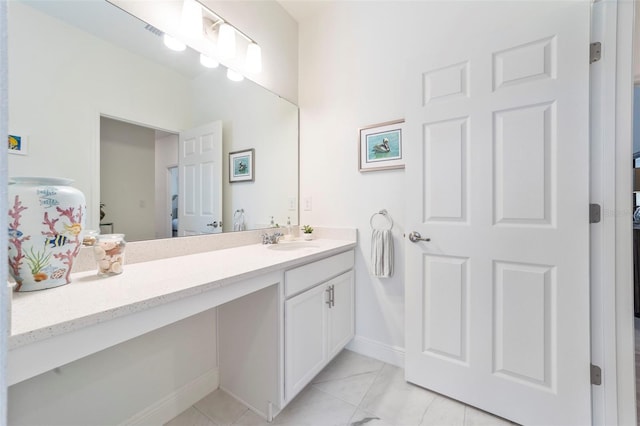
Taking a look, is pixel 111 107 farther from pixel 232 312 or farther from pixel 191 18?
pixel 232 312

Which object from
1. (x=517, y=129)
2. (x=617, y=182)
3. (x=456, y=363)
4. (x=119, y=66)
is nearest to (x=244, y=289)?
(x=119, y=66)

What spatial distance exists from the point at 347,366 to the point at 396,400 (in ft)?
1.32

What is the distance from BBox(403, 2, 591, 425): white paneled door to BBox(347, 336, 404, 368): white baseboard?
7.7 inches

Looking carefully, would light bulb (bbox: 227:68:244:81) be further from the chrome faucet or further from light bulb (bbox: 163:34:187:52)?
the chrome faucet

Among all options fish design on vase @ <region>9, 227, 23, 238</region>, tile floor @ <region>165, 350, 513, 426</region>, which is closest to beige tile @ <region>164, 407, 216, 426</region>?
tile floor @ <region>165, 350, 513, 426</region>

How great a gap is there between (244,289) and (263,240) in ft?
2.57

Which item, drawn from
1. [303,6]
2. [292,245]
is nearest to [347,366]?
[292,245]

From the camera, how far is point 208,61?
152cm

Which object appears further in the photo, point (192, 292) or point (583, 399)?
point (583, 399)

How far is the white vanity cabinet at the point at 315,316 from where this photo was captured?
4.26 ft

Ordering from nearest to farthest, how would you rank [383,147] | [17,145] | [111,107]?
[17,145] < [111,107] < [383,147]

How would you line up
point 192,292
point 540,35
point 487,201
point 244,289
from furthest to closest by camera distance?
point 487,201 < point 540,35 < point 244,289 < point 192,292

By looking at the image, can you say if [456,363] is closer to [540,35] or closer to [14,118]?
[540,35]

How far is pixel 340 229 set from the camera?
1985 millimetres
